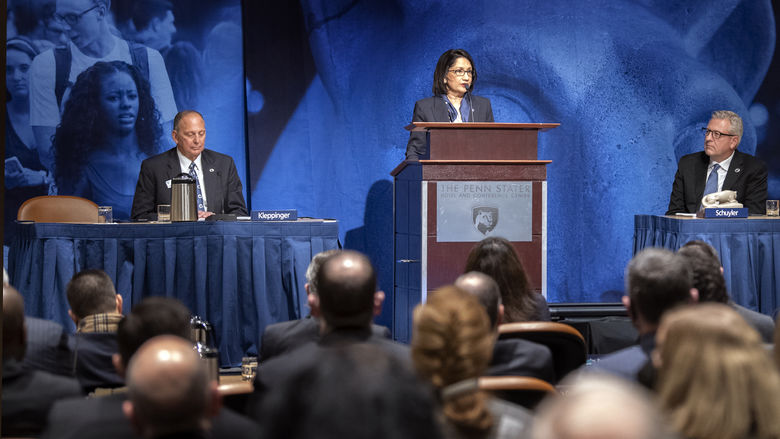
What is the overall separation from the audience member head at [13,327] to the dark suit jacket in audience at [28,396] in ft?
0.21

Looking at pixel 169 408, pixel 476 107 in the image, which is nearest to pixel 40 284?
pixel 476 107

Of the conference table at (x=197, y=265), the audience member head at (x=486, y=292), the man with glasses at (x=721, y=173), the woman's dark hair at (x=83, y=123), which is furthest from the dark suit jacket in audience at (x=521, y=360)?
the woman's dark hair at (x=83, y=123)

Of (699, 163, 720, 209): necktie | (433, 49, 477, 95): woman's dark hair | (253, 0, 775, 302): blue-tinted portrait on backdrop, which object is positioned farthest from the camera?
(253, 0, 775, 302): blue-tinted portrait on backdrop

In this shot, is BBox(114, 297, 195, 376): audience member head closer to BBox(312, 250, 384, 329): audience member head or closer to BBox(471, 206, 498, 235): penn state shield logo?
BBox(312, 250, 384, 329): audience member head

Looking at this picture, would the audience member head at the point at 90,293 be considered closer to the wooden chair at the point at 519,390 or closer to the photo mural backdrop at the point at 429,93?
the wooden chair at the point at 519,390

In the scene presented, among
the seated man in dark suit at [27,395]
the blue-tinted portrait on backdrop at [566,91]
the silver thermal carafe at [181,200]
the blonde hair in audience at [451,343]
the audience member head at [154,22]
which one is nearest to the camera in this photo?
the blonde hair in audience at [451,343]

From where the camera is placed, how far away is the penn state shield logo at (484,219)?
506 centimetres

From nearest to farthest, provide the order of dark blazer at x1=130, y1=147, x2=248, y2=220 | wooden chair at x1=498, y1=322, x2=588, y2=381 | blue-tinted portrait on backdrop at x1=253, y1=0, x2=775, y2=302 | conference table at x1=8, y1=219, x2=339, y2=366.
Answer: wooden chair at x1=498, y1=322, x2=588, y2=381 < conference table at x1=8, y1=219, x2=339, y2=366 < dark blazer at x1=130, y1=147, x2=248, y2=220 < blue-tinted portrait on backdrop at x1=253, y1=0, x2=775, y2=302

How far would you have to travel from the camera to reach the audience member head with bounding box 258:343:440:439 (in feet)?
4.26

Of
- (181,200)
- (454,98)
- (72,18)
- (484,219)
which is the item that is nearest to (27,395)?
(181,200)

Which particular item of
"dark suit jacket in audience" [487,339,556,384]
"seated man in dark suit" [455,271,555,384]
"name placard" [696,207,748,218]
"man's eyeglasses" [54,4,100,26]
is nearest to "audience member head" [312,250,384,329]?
"seated man in dark suit" [455,271,555,384]

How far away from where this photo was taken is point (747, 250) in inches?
224

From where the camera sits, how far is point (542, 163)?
514 centimetres

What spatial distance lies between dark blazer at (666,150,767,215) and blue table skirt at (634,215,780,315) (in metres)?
0.92
